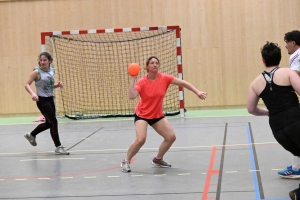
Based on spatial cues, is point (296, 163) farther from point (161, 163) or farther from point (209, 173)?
point (161, 163)

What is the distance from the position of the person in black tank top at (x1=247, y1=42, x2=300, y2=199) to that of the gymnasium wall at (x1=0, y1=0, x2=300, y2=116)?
11.2 metres

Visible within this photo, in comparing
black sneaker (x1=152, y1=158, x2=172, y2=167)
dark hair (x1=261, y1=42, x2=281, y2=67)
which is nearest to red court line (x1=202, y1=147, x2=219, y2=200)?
black sneaker (x1=152, y1=158, x2=172, y2=167)

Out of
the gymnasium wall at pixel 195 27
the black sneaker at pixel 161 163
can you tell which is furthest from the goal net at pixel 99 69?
the black sneaker at pixel 161 163

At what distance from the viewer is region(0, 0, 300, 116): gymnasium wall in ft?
51.8

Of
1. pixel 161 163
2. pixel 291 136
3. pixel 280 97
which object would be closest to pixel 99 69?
pixel 161 163

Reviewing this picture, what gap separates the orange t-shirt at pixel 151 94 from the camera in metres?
6.56

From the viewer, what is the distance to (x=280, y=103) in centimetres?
477

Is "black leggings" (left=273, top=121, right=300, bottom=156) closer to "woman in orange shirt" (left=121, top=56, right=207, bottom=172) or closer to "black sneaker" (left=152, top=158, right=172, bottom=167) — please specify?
"woman in orange shirt" (left=121, top=56, right=207, bottom=172)

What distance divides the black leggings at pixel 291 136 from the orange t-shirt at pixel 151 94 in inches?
83.2

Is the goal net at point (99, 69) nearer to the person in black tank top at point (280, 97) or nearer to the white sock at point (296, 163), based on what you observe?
the white sock at point (296, 163)

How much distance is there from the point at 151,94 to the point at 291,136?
234cm

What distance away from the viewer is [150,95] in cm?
655

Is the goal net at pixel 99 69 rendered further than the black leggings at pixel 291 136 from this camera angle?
Yes

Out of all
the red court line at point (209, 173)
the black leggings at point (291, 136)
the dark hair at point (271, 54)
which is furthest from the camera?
the red court line at point (209, 173)
